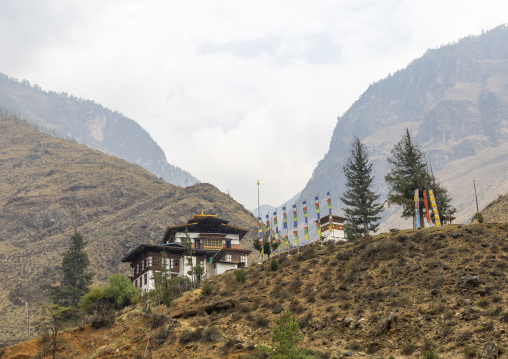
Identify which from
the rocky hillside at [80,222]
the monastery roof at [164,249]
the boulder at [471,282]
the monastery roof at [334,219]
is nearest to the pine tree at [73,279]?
the monastery roof at [164,249]

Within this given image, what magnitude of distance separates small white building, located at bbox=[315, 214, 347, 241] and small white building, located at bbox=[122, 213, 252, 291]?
15623 millimetres

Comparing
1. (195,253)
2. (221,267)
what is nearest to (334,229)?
(221,267)

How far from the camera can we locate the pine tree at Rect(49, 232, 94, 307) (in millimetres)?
81188

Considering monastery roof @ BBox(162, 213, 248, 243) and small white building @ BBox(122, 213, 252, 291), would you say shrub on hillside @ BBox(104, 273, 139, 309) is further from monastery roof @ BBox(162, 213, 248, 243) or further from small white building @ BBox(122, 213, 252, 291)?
monastery roof @ BBox(162, 213, 248, 243)

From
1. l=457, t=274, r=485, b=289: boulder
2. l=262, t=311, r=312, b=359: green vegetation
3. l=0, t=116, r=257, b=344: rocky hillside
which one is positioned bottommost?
l=262, t=311, r=312, b=359: green vegetation

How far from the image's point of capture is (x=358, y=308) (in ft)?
143

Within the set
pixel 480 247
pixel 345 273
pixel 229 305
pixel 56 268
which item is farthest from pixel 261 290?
pixel 56 268

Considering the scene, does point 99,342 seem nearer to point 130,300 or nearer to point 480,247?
point 130,300

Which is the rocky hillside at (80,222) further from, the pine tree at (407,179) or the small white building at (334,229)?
the pine tree at (407,179)

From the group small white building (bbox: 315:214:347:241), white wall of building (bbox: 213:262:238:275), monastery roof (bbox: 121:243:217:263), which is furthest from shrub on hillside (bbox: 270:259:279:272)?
monastery roof (bbox: 121:243:217:263)

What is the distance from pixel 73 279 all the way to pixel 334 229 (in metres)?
40.6

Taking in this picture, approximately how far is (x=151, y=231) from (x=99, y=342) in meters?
108

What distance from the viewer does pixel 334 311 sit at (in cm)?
4475

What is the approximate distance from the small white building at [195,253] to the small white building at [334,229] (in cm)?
1562
